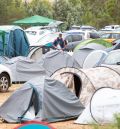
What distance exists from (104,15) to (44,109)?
66853mm

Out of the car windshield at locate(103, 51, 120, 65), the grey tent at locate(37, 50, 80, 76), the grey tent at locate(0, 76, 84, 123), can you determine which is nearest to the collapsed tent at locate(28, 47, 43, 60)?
the grey tent at locate(37, 50, 80, 76)

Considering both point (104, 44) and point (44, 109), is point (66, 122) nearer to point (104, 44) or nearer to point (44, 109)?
point (44, 109)

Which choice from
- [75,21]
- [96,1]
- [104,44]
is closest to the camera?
[104,44]

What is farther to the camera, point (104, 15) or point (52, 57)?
point (104, 15)

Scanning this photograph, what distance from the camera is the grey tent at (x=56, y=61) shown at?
20.8m

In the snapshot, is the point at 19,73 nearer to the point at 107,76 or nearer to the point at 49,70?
the point at 49,70

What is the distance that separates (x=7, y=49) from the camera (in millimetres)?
28078

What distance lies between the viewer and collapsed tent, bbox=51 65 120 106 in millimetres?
13445

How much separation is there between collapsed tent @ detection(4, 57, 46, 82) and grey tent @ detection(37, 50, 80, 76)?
1.56ft

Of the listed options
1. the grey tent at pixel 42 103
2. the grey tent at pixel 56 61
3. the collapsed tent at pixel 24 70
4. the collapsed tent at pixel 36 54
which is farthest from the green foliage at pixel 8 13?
the grey tent at pixel 42 103

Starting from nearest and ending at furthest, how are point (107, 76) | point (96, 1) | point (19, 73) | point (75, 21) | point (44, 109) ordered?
point (44, 109) → point (107, 76) → point (19, 73) → point (75, 21) → point (96, 1)

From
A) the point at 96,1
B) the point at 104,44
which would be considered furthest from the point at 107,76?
the point at 96,1

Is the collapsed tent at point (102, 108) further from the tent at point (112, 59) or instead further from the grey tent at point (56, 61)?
the grey tent at point (56, 61)

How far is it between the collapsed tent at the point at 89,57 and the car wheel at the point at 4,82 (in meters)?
3.20
